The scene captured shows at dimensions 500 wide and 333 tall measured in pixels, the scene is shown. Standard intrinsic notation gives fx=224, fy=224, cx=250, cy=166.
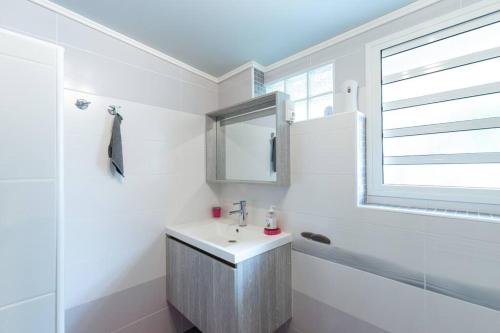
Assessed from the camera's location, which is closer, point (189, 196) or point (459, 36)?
point (459, 36)

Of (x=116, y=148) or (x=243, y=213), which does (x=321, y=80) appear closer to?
(x=243, y=213)

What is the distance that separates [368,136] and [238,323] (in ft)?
4.19

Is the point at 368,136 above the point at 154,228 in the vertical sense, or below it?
above

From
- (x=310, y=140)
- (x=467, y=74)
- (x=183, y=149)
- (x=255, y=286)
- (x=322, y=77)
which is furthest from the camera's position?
(x=183, y=149)

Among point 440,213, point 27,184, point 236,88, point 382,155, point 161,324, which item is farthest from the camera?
point 236,88

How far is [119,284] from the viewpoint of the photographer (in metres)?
A: 1.48

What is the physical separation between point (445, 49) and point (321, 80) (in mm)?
661

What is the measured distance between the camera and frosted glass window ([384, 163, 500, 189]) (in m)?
1.02

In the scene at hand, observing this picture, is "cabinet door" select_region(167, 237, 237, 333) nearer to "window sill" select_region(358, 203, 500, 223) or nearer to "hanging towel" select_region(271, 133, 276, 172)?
"hanging towel" select_region(271, 133, 276, 172)

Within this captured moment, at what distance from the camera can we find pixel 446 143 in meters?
1.12

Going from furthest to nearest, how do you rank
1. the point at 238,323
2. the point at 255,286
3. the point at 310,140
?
the point at 310,140, the point at 255,286, the point at 238,323

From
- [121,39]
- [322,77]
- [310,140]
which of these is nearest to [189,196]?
[310,140]

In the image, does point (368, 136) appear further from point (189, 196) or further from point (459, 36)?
point (189, 196)

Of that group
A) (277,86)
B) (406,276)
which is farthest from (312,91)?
(406,276)
